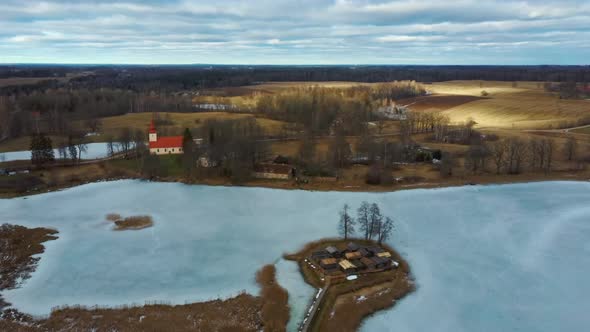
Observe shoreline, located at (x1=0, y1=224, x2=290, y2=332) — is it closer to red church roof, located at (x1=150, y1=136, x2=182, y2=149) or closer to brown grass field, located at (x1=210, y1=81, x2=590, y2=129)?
red church roof, located at (x1=150, y1=136, x2=182, y2=149)

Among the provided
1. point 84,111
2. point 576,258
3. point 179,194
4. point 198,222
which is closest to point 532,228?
point 576,258

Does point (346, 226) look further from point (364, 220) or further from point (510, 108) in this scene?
point (510, 108)

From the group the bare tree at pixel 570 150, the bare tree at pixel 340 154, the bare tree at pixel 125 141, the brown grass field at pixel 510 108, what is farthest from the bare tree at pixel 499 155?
the bare tree at pixel 125 141

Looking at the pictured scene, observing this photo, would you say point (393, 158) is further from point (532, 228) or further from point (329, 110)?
point (329, 110)

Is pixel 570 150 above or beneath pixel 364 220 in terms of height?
above

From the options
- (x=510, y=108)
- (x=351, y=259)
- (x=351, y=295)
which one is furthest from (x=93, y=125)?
Answer: (x=510, y=108)

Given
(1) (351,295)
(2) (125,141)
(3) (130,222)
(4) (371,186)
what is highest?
(2) (125,141)

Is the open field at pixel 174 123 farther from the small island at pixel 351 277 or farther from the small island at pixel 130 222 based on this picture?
the small island at pixel 351 277

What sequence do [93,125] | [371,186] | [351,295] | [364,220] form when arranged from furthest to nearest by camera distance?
1. [93,125]
2. [371,186]
3. [364,220]
4. [351,295]
